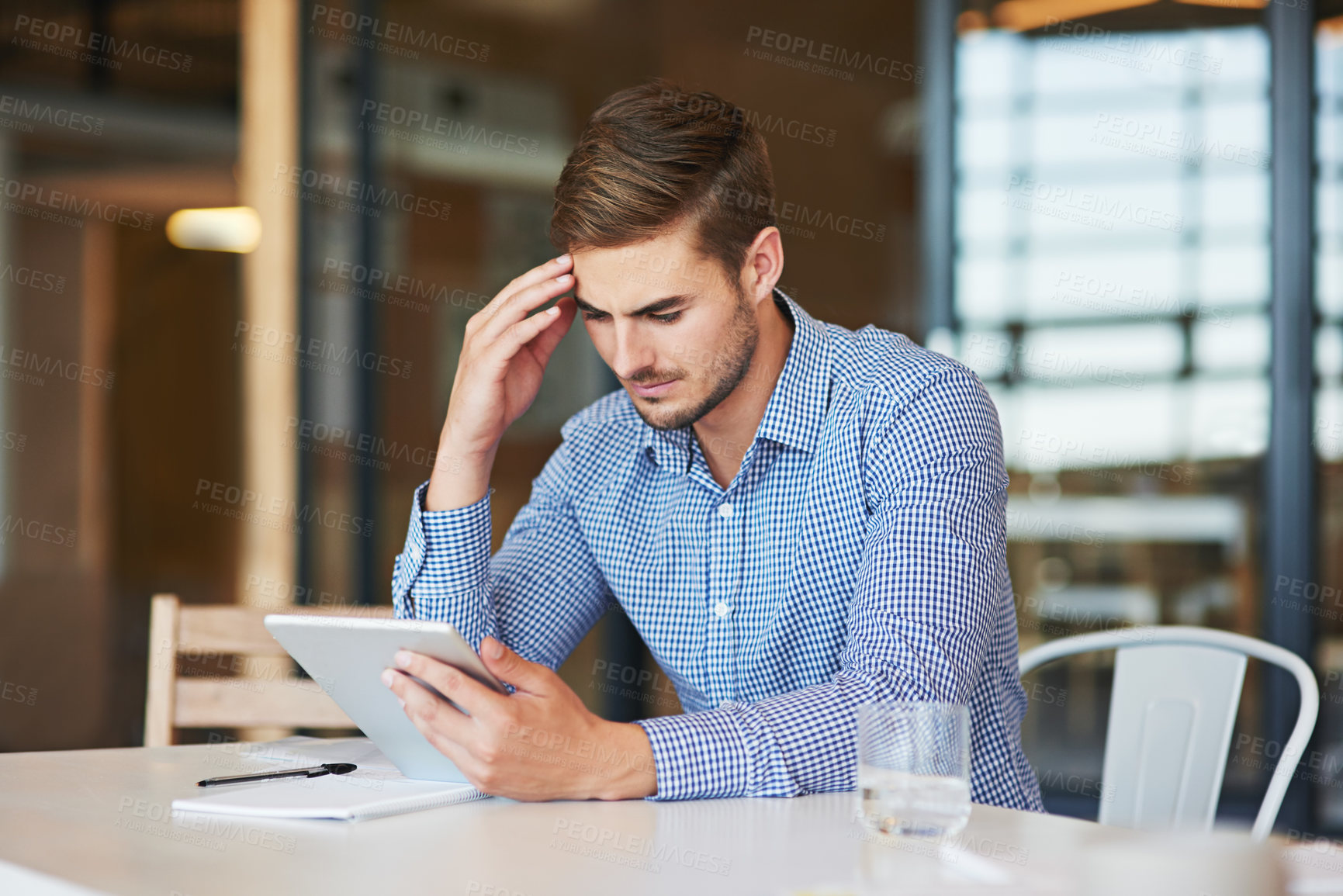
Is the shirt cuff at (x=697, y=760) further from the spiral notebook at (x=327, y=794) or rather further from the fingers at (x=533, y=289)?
the fingers at (x=533, y=289)

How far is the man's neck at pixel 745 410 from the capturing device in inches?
64.2

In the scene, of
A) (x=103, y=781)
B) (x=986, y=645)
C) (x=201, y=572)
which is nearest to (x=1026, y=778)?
(x=986, y=645)

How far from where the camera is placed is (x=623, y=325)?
1.51 metres

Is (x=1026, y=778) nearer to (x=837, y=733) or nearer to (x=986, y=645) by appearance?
(x=986, y=645)

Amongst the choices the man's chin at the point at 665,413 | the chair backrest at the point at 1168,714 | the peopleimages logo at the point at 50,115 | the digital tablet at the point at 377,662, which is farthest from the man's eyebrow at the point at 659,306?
the peopleimages logo at the point at 50,115

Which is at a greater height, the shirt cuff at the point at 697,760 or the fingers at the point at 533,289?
the fingers at the point at 533,289

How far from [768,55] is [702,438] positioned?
2797 millimetres

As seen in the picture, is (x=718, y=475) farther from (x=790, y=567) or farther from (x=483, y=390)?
(x=483, y=390)

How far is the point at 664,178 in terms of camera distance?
1.51 meters

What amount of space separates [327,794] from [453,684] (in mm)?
171

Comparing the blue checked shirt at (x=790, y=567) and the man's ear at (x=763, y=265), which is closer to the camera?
the blue checked shirt at (x=790, y=567)

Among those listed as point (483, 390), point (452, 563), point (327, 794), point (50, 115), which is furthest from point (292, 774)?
point (50, 115)

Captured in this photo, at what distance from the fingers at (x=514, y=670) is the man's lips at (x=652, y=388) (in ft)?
1.63

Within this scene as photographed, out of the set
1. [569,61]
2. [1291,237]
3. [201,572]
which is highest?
[569,61]
